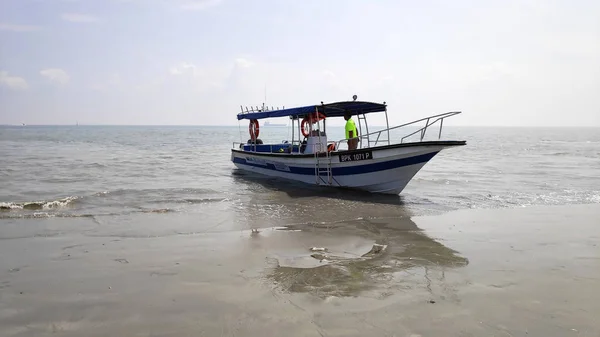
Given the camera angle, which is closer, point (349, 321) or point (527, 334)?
point (527, 334)

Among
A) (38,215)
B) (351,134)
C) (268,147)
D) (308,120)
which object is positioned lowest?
(38,215)

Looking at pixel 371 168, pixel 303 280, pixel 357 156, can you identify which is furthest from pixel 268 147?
pixel 303 280

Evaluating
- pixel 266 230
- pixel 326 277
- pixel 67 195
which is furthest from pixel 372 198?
pixel 67 195

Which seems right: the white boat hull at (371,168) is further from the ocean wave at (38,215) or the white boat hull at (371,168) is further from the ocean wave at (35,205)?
the ocean wave at (35,205)

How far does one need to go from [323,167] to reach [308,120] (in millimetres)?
1856

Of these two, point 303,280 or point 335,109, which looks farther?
point 335,109

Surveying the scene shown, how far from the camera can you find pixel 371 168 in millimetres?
13523

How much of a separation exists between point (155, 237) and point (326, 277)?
406 centimetres

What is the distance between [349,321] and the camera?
443cm

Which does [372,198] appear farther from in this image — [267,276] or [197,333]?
[197,333]

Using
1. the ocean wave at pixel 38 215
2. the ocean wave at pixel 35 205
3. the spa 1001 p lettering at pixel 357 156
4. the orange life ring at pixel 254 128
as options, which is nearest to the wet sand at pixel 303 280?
the ocean wave at pixel 38 215

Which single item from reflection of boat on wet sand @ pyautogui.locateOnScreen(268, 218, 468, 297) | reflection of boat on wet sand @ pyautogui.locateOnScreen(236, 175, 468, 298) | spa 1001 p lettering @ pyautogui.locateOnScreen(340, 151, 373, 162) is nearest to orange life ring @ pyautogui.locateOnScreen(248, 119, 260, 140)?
spa 1001 p lettering @ pyautogui.locateOnScreen(340, 151, 373, 162)

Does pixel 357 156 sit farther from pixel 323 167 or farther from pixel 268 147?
pixel 268 147

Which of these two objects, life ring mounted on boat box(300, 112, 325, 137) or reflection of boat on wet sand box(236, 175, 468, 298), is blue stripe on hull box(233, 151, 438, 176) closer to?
reflection of boat on wet sand box(236, 175, 468, 298)
